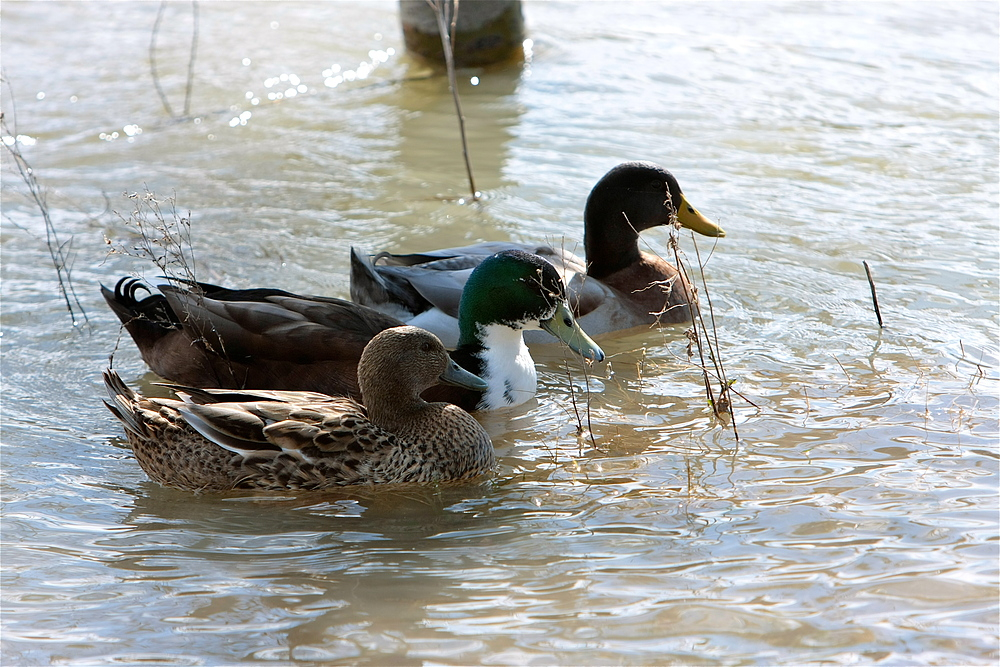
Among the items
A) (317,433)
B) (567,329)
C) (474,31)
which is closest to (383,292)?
(567,329)

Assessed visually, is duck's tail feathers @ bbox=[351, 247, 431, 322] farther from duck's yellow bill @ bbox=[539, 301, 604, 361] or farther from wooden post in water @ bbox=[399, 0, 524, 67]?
wooden post in water @ bbox=[399, 0, 524, 67]

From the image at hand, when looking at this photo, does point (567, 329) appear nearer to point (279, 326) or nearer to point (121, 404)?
point (279, 326)

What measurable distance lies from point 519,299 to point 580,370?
0.77 m

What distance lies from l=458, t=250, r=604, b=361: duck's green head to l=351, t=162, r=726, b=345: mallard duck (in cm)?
52

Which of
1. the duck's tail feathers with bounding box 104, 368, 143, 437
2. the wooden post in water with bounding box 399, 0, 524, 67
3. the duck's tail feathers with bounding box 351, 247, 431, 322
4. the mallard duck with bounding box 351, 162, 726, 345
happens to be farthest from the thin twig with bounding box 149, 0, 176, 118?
the duck's tail feathers with bounding box 104, 368, 143, 437

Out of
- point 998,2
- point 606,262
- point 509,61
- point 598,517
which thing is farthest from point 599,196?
point 998,2

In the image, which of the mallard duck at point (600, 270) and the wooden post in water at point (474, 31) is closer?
the mallard duck at point (600, 270)

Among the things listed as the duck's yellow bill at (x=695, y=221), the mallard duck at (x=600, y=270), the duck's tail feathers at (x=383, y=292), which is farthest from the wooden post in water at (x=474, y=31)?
the duck's tail feathers at (x=383, y=292)

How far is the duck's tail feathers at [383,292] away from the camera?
612 centimetres

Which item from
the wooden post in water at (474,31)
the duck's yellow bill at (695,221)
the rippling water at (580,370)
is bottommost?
the rippling water at (580,370)

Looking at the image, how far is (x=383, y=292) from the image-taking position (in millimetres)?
6164

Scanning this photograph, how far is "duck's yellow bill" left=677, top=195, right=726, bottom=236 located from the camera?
674 cm

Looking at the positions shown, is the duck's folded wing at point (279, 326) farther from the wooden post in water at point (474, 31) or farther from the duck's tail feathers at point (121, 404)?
the wooden post in water at point (474, 31)

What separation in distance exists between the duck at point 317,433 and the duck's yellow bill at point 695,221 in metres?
2.52
